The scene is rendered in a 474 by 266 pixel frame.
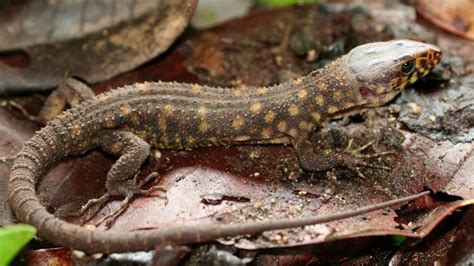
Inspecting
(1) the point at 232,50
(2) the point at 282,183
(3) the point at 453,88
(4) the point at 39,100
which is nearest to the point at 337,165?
(2) the point at 282,183

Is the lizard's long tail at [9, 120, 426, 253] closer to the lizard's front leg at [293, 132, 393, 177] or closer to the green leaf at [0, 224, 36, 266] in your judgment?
the green leaf at [0, 224, 36, 266]

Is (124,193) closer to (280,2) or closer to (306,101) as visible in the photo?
(306,101)

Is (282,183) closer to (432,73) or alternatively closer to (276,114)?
(276,114)

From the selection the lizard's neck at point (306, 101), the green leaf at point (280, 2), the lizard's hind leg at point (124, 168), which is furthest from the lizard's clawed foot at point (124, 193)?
the green leaf at point (280, 2)

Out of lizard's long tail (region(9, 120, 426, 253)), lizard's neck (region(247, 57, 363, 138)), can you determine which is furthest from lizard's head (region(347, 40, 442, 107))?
lizard's long tail (region(9, 120, 426, 253))

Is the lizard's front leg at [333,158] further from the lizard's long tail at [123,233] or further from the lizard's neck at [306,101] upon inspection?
the lizard's long tail at [123,233]

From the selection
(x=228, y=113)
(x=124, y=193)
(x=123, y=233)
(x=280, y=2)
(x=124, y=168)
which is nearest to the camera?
(x=123, y=233)

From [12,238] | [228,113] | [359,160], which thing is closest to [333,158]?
[359,160]
